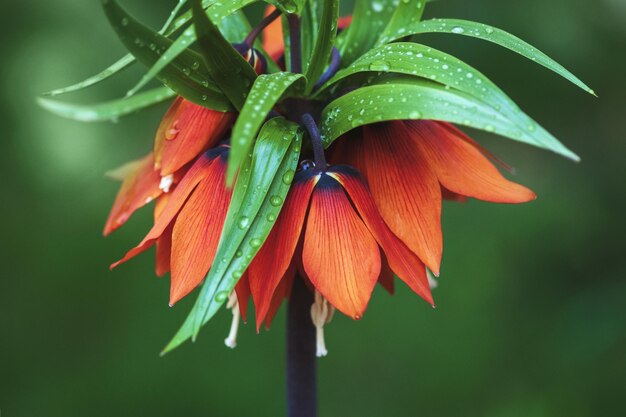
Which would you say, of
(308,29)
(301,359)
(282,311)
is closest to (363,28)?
(308,29)

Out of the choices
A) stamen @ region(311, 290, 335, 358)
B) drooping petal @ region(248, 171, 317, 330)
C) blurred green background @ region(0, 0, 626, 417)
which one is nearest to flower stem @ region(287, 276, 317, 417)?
stamen @ region(311, 290, 335, 358)

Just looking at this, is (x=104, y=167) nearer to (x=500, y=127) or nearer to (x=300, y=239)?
(x=300, y=239)

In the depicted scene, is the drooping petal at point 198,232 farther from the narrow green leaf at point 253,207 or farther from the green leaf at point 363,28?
the green leaf at point 363,28

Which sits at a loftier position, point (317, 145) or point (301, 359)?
point (317, 145)

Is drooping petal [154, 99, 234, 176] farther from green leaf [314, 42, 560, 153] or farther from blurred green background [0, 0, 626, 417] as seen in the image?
blurred green background [0, 0, 626, 417]

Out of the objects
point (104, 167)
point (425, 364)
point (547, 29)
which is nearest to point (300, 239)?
point (547, 29)

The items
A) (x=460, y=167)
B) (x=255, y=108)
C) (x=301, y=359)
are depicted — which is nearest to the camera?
(x=255, y=108)

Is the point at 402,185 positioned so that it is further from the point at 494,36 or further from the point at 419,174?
the point at 494,36
